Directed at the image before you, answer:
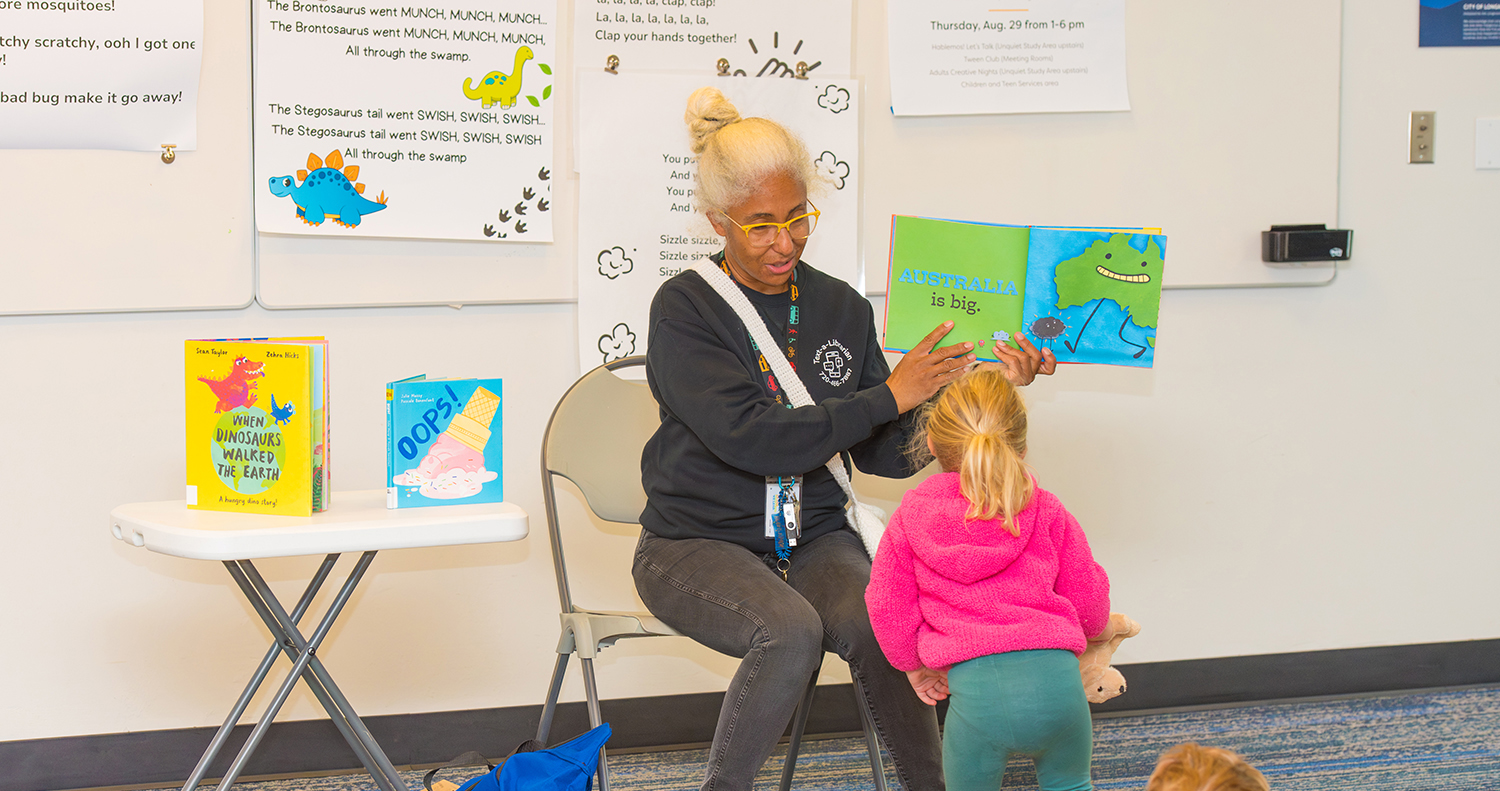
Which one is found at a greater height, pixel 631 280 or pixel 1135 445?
pixel 631 280

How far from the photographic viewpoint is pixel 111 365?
→ 211 cm

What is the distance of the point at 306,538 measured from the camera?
139 cm

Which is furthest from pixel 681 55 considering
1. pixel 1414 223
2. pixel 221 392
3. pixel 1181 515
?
pixel 1414 223

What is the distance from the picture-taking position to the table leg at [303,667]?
1.55 m

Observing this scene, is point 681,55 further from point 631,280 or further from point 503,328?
point 503,328

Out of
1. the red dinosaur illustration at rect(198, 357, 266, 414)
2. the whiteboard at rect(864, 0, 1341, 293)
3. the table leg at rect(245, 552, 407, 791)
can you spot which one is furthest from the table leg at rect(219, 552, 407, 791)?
the whiteboard at rect(864, 0, 1341, 293)

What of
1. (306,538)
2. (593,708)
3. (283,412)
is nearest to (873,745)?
(593,708)

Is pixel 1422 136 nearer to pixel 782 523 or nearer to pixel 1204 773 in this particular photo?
pixel 782 523

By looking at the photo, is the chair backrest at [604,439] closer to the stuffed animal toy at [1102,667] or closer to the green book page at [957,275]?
the green book page at [957,275]

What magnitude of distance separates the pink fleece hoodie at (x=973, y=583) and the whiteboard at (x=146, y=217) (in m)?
1.44

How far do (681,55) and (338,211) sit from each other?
0.77 m

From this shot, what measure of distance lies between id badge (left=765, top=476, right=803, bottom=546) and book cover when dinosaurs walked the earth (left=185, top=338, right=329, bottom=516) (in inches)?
27.5

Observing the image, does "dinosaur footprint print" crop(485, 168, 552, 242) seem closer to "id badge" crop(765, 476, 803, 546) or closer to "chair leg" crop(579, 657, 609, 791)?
"id badge" crop(765, 476, 803, 546)

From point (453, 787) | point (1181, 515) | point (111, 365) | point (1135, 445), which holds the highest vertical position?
point (111, 365)
